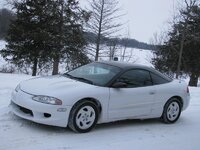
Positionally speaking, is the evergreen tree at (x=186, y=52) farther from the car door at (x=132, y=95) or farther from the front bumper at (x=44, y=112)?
the front bumper at (x=44, y=112)

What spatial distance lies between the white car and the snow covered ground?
0.21 metres

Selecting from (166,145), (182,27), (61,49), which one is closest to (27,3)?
(61,49)

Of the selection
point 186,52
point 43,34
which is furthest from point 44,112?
point 186,52

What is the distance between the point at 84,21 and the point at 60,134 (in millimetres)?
24354

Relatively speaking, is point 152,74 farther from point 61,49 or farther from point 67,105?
point 61,49

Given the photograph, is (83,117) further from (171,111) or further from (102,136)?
(171,111)

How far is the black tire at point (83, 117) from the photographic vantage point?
608 cm

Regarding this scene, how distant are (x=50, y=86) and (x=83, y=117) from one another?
84 centimetres

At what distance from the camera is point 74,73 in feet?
24.5

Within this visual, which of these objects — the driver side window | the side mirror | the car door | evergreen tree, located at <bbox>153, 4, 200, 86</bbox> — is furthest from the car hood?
evergreen tree, located at <bbox>153, 4, 200, 86</bbox>

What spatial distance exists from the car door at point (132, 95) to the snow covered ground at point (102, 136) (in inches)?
14.0

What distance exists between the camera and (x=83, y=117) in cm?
619

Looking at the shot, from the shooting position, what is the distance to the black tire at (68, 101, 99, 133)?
608 cm

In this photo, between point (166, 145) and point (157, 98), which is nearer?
point (166, 145)
